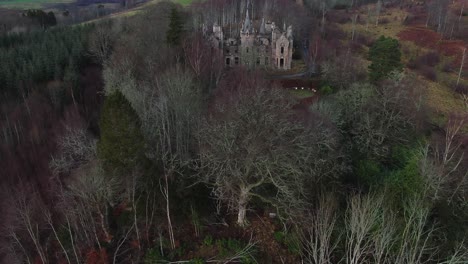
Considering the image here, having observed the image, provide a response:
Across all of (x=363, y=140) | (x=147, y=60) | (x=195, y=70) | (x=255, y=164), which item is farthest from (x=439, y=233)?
(x=147, y=60)

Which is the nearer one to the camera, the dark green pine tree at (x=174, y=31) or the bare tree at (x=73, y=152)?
the bare tree at (x=73, y=152)

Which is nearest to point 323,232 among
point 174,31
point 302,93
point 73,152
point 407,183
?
point 407,183

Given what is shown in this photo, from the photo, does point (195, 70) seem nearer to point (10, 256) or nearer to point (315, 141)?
point (315, 141)

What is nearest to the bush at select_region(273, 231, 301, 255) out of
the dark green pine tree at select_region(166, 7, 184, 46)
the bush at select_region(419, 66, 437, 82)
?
the dark green pine tree at select_region(166, 7, 184, 46)

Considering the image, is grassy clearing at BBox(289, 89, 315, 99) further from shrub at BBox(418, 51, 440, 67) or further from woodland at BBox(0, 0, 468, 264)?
shrub at BBox(418, 51, 440, 67)

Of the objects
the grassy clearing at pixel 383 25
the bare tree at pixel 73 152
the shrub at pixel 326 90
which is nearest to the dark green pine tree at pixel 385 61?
the shrub at pixel 326 90

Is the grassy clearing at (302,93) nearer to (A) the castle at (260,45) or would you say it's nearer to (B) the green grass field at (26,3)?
(A) the castle at (260,45)
